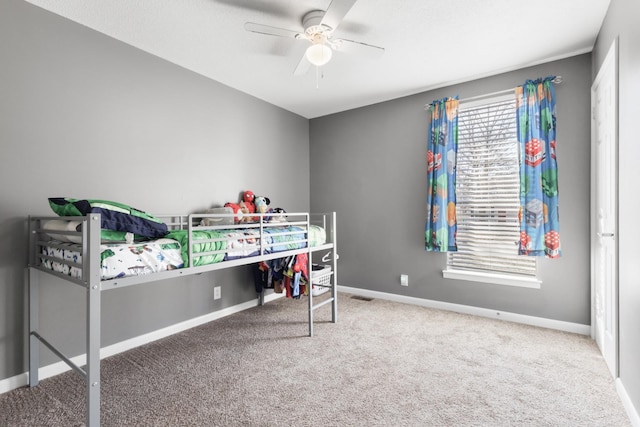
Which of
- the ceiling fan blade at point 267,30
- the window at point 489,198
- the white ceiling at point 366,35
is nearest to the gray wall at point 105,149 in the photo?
the white ceiling at point 366,35

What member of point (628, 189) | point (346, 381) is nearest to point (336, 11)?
point (628, 189)

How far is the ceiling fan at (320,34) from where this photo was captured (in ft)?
6.21

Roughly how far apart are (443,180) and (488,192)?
0.43 meters

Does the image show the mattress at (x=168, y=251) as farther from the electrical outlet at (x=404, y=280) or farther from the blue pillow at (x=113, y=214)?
the electrical outlet at (x=404, y=280)

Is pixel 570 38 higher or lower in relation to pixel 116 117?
higher

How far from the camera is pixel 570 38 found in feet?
7.97

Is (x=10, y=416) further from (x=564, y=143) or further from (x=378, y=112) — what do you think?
(x=564, y=143)

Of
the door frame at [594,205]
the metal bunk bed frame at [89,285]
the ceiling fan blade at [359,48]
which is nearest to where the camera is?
the metal bunk bed frame at [89,285]

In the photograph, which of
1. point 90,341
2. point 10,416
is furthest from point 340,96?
point 10,416

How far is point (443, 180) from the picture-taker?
10.7 ft

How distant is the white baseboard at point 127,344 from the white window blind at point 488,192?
7.73ft

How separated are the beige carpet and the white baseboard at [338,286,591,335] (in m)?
0.09

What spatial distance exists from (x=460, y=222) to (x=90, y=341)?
314cm

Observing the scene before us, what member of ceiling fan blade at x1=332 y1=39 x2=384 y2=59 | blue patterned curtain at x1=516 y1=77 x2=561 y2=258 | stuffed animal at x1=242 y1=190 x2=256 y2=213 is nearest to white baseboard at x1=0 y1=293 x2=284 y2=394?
stuffed animal at x1=242 y1=190 x2=256 y2=213
